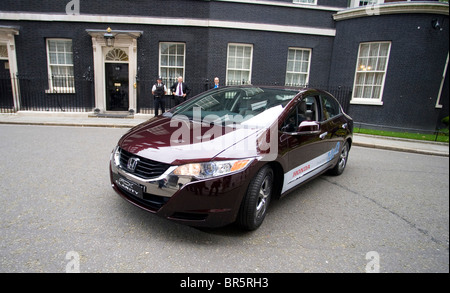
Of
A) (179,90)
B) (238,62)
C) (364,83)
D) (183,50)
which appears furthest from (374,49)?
(179,90)

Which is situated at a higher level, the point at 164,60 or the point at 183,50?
the point at 183,50

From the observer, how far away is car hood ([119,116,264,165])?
8.75 ft

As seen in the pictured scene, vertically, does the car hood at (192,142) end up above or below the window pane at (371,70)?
below

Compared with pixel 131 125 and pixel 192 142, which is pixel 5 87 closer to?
pixel 131 125

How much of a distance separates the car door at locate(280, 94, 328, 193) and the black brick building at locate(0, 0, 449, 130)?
9576 mm

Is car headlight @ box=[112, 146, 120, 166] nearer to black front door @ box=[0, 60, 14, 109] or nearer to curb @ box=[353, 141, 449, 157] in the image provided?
curb @ box=[353, 141, 449, 157]

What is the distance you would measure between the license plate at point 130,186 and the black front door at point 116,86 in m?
11.5

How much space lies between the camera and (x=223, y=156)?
2664 mm

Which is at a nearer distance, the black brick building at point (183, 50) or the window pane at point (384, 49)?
the window pane at point (384, 49)

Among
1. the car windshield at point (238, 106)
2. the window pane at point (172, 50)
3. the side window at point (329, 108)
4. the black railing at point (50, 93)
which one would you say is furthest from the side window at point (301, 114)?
the black railing at point (50, 93)

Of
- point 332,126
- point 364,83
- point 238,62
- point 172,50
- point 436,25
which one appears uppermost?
point 436,25

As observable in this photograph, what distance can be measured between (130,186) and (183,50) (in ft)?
39.0

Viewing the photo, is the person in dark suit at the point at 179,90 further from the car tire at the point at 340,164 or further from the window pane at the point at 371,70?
the window pane at the point at 371,70

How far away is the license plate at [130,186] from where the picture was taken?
279 centimetres
